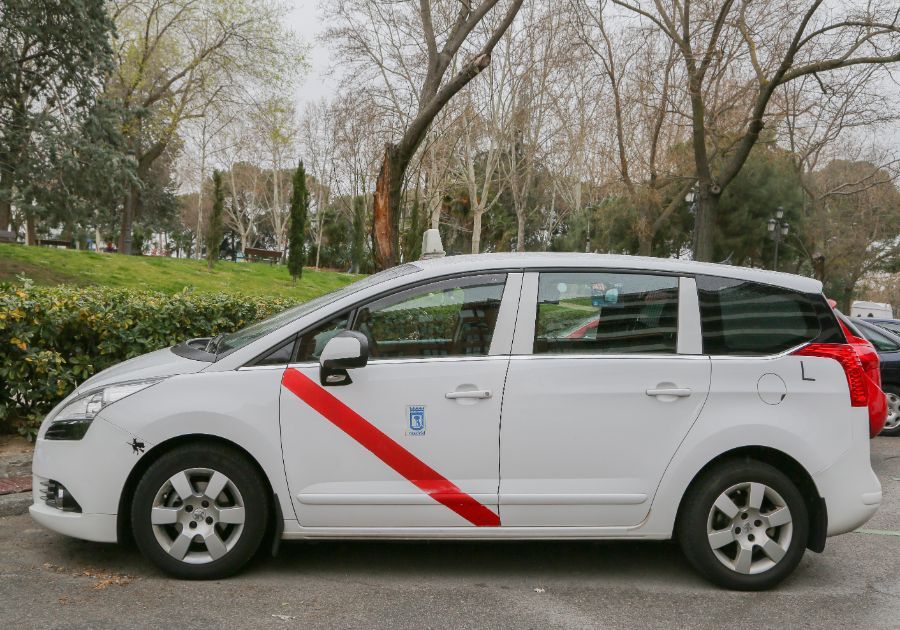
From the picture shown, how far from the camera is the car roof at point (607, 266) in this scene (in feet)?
14.4

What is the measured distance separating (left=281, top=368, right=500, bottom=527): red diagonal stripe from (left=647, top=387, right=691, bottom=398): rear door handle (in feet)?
3.44

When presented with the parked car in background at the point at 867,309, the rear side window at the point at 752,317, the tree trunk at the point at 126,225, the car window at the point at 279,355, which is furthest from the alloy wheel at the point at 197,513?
the parked car in background at the point at 867,309

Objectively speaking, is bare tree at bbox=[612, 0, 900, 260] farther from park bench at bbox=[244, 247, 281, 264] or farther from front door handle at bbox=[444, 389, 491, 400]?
park bench at bbox=[244, 247, 281, 264]

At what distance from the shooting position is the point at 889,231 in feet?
147

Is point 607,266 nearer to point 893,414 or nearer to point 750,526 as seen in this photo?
point 750,526

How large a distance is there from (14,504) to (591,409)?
12.5 feet

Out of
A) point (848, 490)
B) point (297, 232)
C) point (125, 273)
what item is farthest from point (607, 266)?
point (297, 232)

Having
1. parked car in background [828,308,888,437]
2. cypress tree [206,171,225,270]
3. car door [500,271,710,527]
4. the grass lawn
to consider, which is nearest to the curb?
A: car door [500,271,710,527]

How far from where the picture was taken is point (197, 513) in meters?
4.07

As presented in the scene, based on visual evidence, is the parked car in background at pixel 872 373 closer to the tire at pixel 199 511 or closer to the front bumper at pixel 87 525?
the tire at pixel 199 511

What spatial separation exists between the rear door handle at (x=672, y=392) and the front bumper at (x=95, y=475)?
265 cm

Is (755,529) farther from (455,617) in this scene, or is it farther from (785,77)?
(785,77)

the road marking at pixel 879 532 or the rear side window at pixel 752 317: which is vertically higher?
the rear side window at pixel 752 317

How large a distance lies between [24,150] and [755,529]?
18.4 metres
